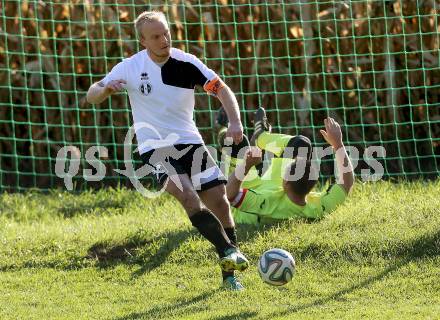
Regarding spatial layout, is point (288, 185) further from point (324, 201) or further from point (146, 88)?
point (146, 88)

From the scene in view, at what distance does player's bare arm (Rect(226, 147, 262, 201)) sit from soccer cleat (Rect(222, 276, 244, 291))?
117 cm

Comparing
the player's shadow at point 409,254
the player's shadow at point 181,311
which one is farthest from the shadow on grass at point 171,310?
the player's shadow at point 409,254

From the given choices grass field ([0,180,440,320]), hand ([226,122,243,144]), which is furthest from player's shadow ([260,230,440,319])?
hand ([226,122,243,144])

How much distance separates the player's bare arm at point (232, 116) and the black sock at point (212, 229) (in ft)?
1.68

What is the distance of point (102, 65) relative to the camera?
12.0 metres

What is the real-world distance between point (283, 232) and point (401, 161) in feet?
10.3

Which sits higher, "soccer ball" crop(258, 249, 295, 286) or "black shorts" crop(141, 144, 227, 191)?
"black shorts" crop(141, 144, 227, 191)

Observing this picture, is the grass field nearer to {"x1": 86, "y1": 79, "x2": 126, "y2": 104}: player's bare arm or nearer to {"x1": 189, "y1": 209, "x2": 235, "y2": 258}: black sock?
{"x1": 189, "y1": 209, "x2": 235, "y2": 258}: black sock

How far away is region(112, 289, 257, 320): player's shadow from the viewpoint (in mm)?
6797

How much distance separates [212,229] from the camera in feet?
23.6

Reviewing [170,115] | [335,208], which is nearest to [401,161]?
[335,208]

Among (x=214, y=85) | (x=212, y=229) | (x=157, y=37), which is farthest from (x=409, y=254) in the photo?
(x=157, y=37)

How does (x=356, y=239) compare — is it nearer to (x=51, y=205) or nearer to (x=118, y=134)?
(x=51, y=205)

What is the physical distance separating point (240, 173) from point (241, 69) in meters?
3.51
